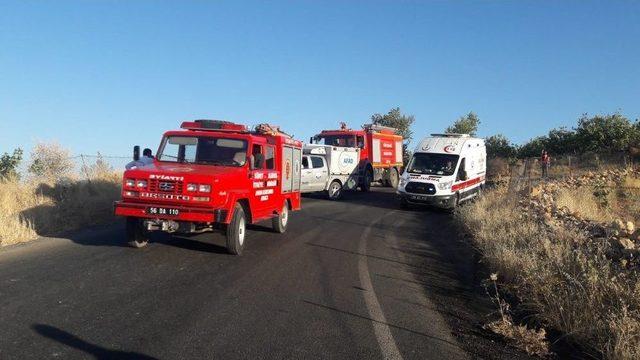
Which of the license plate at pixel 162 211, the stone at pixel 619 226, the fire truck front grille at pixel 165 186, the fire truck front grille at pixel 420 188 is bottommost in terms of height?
the stone at pixel 619 226

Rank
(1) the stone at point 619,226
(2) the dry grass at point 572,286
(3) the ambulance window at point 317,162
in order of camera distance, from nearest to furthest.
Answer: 1. (2) the dry grass at point 572,286
2. (1) the stone at point 619,226
3. (3) the ambulance window at point 317,162

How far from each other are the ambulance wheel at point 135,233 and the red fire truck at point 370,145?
18233 millimetres

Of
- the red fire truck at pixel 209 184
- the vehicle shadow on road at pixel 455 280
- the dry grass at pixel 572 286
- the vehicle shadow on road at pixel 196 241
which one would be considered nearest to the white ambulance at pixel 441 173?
the vehicle shadow on road at pixel 455 280

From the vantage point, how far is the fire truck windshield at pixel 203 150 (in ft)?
34.2

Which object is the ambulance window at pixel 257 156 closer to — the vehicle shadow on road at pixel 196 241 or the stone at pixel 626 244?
the vehicle shadow on road at pixel 196 241

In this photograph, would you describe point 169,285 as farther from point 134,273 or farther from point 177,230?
point 177,230

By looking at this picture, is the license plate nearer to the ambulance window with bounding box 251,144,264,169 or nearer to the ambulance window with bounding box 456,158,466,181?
the ambulance window with bounding box 251,144,264,169

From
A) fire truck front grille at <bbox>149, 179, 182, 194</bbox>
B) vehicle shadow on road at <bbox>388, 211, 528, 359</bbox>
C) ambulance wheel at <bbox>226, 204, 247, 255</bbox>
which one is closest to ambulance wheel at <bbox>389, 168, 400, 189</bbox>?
vehicle shadow on road at <bbox>388, 211, 528, 359</bbox>

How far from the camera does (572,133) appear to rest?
40.8 metres

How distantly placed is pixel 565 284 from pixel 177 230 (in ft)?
20.3

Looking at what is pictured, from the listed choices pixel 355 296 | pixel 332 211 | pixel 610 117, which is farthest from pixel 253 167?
pixel 610 117

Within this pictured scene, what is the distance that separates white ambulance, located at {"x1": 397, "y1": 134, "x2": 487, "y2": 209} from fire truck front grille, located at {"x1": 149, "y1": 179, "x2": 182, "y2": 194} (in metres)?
12.2

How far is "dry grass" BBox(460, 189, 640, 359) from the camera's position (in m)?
5.18

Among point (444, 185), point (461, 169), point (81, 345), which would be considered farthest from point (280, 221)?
point (461, 169)
